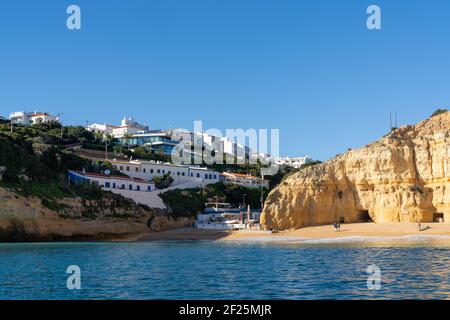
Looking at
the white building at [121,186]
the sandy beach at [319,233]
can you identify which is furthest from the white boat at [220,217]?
the white building at [121,186]

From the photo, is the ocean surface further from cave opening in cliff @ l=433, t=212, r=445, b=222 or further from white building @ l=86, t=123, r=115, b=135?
white building @ l=86, t=123, r=115, b=135

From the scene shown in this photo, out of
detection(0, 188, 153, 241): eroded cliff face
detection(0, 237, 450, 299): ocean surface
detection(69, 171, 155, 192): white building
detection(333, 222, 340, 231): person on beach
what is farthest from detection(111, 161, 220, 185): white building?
detection(0, 237, 450, 299): ocean surface

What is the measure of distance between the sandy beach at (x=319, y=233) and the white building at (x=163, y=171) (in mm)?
18134

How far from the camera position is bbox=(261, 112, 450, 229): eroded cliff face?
5181 cm

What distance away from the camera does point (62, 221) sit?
53844mm

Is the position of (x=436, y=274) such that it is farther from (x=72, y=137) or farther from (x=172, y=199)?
(x=72, y=137)

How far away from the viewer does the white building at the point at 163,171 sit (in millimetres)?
78750

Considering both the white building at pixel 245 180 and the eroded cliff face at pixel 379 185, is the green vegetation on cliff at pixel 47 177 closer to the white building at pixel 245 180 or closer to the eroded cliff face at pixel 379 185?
the eroded cliff face at pixel 379 185

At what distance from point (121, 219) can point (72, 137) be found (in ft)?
152

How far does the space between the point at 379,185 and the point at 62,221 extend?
33.1m

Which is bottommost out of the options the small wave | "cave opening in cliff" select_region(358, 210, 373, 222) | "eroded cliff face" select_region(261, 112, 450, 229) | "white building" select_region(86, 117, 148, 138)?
the small wave

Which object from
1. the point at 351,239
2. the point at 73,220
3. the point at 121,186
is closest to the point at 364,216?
the point at 351,239

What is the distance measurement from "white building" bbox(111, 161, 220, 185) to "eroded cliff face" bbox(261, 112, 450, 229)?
26815 millimetres

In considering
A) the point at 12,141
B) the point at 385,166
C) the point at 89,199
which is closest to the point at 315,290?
the point at 385,166
